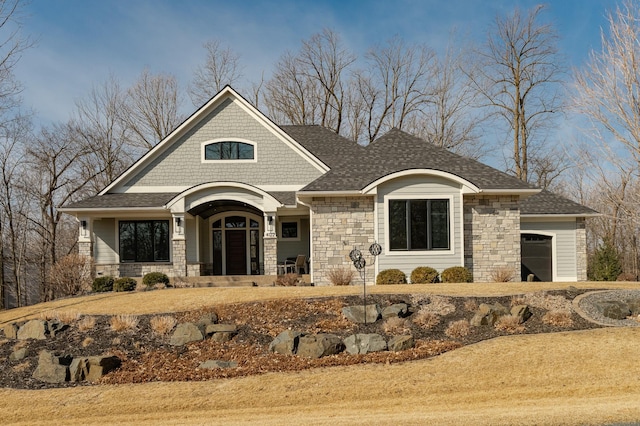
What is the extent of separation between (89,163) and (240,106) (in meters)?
17.9

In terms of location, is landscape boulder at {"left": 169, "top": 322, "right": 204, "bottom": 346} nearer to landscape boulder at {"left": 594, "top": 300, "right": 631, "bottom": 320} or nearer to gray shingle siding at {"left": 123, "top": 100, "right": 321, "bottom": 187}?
landscape boulder at {"left": 594, "top": 300, "right": 631, "bottom": 320}

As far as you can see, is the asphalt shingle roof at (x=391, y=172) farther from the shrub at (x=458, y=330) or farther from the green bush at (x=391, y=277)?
the shrub at (x=458, y=330)

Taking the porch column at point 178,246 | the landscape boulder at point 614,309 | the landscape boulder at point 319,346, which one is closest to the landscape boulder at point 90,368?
the landscape boulder at point 319,346

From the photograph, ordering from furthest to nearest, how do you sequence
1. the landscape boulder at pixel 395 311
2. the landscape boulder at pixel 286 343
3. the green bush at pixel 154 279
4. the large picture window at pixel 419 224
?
the green bush at pixel 154 279
the large picture window at pixel 419 224
the landscape boulder at pixel 395 311
the landscape boulder at pixel 286 343

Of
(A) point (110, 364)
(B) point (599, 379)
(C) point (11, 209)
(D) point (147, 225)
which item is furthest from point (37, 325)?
(C) point (11, 209)

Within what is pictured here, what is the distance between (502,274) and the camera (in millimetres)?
15969

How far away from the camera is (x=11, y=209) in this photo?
3055cm

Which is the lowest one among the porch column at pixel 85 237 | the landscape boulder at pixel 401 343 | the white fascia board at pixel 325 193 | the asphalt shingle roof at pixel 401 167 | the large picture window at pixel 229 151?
the landscape boulder at pixel 401 343

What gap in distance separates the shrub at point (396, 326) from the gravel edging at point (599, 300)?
13.2 feet

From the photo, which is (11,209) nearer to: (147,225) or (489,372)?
(147,225)

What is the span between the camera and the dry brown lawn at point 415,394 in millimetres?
7090

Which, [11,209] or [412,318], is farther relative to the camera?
[11,209]

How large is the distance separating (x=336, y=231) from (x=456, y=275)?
3955 mm

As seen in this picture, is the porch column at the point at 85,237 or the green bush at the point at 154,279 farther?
the porch column at the point at 85,237
